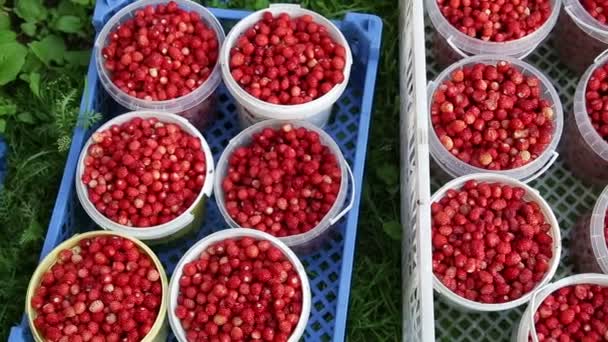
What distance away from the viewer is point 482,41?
1.79 metres

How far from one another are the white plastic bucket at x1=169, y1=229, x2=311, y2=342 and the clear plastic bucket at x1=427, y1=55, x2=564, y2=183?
0.46 m

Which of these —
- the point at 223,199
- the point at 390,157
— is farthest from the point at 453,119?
the point at 223,199

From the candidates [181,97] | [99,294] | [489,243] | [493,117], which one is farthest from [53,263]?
[493,117]

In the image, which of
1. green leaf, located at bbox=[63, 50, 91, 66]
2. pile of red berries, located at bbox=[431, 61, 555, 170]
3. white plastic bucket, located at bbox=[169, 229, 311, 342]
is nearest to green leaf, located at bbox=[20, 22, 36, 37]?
green leaf, located at bbox=[63, 50, 91, 66]

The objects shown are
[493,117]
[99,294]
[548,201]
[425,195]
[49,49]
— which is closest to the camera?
[425,195]

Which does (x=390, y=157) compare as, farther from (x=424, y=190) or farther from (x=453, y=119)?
(x=424, y=190)

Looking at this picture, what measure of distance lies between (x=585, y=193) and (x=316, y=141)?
2.53ft

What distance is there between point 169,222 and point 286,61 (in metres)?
0.49

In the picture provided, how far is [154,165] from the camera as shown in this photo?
1629mm

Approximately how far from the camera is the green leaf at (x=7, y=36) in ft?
6.33

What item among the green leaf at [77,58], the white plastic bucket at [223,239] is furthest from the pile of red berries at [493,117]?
the green leaf at [77,58]

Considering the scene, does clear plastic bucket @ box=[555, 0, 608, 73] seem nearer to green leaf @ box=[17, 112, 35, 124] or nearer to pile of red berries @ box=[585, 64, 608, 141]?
pile of red berries @ box=[585, 64, 608, 141]

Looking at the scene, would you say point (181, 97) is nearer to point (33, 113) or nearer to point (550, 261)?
point (33, 113)

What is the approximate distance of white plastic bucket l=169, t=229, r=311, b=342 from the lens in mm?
1523
